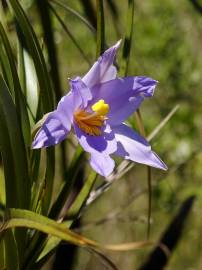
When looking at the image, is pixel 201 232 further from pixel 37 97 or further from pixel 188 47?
pixel 37 97

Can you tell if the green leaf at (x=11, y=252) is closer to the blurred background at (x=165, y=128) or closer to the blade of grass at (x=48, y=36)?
the blade of grass at (x=48, y=36)

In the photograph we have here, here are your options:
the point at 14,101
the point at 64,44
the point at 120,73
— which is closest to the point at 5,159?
the point at 14,101

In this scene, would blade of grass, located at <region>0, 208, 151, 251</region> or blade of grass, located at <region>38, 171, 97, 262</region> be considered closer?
blade of grass, located at <region>0, 208, 151, 251</region>

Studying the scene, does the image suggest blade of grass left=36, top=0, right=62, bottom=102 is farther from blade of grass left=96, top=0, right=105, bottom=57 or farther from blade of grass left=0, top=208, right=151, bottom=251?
blade of grass left=0, top=208, right=151, bottom=251

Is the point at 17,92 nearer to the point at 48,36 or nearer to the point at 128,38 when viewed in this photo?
the point at 128,38

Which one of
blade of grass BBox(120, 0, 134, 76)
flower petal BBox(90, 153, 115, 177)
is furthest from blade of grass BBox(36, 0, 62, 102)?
flower petal BBox(90, 153, 115, 177)

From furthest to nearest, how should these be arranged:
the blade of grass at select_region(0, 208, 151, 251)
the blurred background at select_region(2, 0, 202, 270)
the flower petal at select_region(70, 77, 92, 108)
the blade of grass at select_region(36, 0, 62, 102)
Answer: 1. the blurred background at select_region(2, 0, 202, 270)
2. the blade of grass at select_region(36, 0, 62, 102)
3. the flower petal at select_region(70, 77, 92, 108)
4. the blade of grass at select_region(0, 208, 151, 251)
